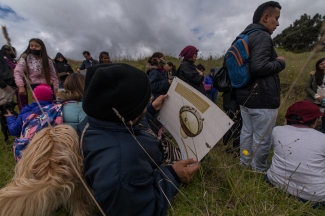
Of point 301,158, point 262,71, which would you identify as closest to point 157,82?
point 262,71

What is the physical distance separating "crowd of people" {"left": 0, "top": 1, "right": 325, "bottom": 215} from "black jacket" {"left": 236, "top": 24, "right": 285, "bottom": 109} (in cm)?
1

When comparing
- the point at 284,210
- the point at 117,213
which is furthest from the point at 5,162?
the point at 284,210

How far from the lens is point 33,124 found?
1681mm

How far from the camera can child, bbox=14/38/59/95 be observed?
3133mm

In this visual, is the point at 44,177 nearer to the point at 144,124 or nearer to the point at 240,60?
the point at 144,124

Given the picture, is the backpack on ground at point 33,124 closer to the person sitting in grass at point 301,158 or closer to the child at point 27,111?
the child at point 27,111

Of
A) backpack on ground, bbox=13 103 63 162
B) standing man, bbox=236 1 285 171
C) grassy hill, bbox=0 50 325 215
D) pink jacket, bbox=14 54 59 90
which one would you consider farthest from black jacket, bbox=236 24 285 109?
pink jacket, bbox=14 54 59 90

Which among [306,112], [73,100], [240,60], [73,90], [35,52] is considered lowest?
[306,112]

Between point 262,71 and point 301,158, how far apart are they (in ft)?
3.30

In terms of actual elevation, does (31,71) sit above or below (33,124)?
above

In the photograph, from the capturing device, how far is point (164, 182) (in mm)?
1130

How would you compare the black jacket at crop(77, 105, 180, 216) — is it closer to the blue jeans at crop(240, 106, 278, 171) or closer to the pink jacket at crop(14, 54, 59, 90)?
the blue jeans at crop(240, 106, 278, 171)

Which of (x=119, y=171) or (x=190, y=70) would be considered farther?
(x=190, y=70)

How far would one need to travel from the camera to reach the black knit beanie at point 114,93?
0.95 m
